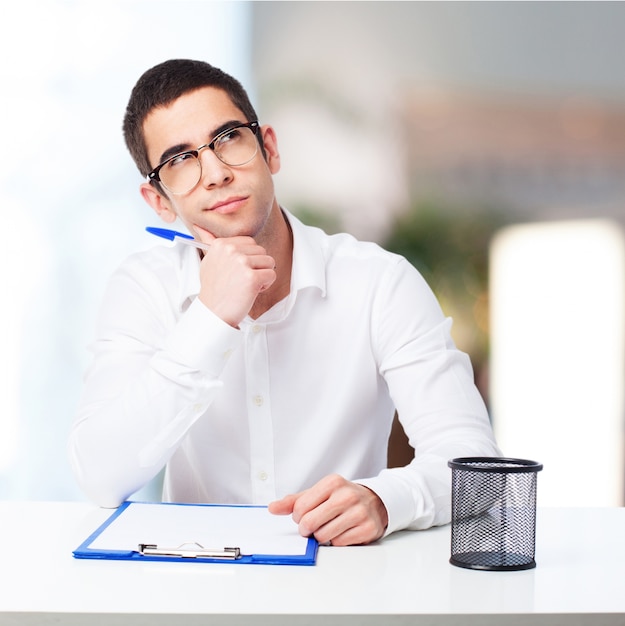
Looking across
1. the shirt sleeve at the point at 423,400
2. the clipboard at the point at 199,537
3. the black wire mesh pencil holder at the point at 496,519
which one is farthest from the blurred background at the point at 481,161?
the black wire mesh pencil holder at the point at 496,519

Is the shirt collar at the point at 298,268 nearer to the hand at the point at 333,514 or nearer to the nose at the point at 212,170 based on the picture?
the nose at the point at 212,170

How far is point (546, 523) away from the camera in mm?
1293

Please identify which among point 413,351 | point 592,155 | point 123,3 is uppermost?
point 123,3

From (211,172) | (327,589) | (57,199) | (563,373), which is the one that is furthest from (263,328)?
(563,373)

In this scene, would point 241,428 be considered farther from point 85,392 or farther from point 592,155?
point 592,155

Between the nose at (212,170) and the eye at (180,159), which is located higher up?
the eye at (180,159)

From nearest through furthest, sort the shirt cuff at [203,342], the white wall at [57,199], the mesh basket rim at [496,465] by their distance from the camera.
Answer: the mesh basket rim at [496,465] → the shirt cuff at [203,342] → the white wall at [57,199]

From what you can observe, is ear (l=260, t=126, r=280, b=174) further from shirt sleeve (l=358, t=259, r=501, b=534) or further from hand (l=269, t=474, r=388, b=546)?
hand (l=269, t=474, r=388, b=546)

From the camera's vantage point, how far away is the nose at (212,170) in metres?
1.62

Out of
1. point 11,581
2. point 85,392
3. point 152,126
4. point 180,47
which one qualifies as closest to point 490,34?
point 180,47

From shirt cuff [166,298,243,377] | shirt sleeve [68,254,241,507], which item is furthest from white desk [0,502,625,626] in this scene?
shirt cuff [166,298,243,377]

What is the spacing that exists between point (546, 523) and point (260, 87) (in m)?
2.99

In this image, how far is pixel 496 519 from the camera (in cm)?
104

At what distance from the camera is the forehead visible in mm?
1655
